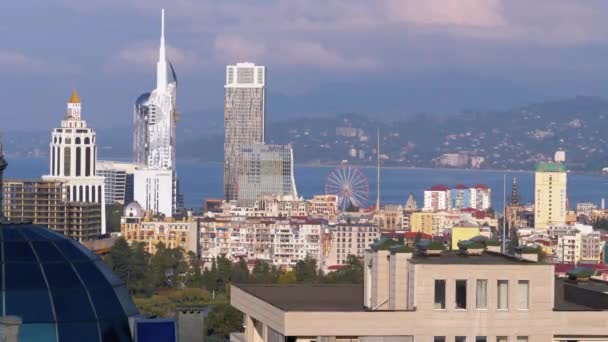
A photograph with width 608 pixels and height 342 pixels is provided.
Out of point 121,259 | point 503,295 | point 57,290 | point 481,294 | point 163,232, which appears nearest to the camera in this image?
point 57,290

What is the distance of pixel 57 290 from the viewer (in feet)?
62.4

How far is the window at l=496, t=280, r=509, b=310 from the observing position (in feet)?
80.9

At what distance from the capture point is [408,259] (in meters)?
24.8

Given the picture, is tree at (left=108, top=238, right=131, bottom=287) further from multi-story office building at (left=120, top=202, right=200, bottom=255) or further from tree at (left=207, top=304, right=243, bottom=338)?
tree at (left=207, top=304, right=243, bottom=338)

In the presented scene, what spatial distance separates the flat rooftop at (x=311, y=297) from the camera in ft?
84.0

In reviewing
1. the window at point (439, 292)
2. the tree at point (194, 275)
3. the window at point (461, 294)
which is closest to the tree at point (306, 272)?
the tree at point (194, 275)

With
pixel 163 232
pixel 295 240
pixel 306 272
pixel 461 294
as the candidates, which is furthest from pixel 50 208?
pixel 461 294

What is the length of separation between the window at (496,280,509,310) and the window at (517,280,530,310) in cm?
15

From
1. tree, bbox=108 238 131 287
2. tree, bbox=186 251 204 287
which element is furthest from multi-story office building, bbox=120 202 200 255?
tree, bbox=108 238 131 287

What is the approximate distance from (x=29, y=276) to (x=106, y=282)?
2.60ft

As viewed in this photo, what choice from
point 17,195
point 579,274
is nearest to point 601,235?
point 17,195

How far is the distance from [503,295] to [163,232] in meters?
151

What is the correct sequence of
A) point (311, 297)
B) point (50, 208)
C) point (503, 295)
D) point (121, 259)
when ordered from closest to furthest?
point (503, 295) < point (311, 297) < point (121, 259) < point (50, 208)

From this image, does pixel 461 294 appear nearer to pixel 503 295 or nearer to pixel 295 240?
pixel 503 295
